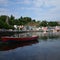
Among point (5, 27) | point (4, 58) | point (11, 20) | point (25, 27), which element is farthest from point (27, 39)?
point (25, 27)

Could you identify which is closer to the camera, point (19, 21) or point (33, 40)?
point (33, 40)

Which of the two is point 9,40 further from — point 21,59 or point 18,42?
point 21,59

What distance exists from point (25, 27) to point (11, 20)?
68.3ft

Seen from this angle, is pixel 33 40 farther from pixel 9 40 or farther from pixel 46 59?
pixel 46 59

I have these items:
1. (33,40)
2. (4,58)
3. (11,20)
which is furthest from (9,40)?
(11,20)

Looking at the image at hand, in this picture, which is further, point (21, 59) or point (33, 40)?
point (33, 40)

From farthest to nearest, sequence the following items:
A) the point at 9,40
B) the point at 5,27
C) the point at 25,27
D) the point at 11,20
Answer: the point at 25,27
the point at 11,20
the point at 5,27
the point at 9,40

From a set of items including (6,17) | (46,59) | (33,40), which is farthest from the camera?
(6,17)

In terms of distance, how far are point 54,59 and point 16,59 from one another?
6.58m

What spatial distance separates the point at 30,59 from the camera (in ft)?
116

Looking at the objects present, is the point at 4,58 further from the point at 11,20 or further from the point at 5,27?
the point at 11,20

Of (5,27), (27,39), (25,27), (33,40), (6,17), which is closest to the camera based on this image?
(27,39)

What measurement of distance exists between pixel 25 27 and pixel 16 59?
15325cm

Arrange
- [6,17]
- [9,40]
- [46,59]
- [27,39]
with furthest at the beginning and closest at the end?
[6,17]
[27,39]
[9,40]
[46,59]
